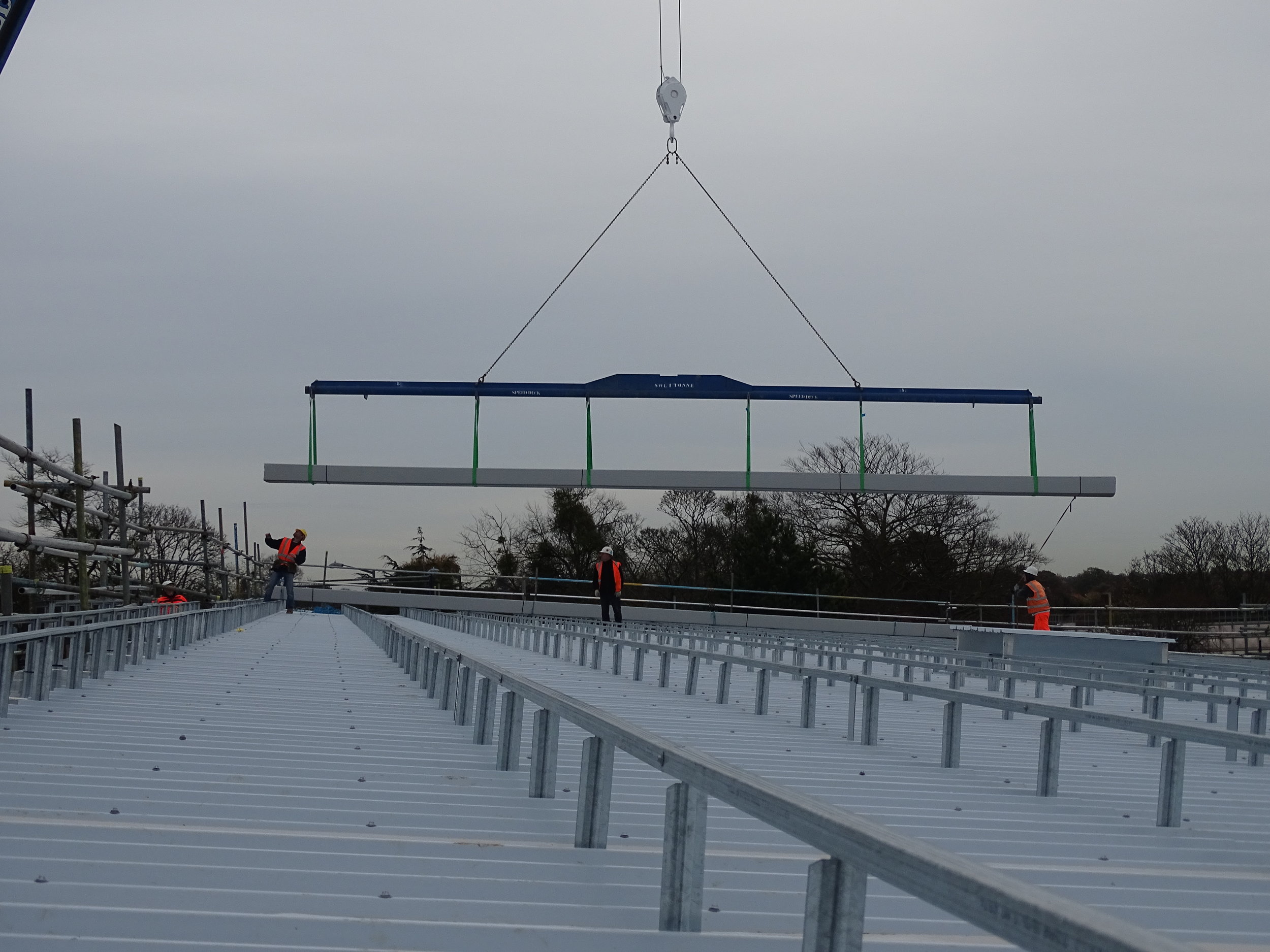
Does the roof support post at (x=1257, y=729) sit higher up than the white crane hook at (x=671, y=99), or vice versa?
the white crane hook at (x=671, y=99)

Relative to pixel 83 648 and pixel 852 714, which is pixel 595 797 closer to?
pixel 852 714

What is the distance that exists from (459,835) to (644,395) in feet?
56.6

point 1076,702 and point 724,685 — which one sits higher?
point 1076,702

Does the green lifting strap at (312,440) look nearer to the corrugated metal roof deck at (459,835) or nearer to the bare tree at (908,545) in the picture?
the corrugated metal roof deck at (459,835)

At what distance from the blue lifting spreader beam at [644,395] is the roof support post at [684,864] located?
59.9 feet

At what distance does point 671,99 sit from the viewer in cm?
2167

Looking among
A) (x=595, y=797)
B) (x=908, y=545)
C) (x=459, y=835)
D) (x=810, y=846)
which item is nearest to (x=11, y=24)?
(x=459, y=835)

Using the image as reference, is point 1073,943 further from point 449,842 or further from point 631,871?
point 449,842

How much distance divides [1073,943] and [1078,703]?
9197 mm

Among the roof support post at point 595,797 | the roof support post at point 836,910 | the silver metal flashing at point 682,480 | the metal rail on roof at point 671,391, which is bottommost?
the roof support post at point 595,797

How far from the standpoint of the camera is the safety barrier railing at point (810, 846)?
2.15m

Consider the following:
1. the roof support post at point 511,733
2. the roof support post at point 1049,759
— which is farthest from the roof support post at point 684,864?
the roof support post at point 1049,759

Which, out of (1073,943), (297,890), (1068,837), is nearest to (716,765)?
(297,890)

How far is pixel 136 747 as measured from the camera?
24.8 feet
